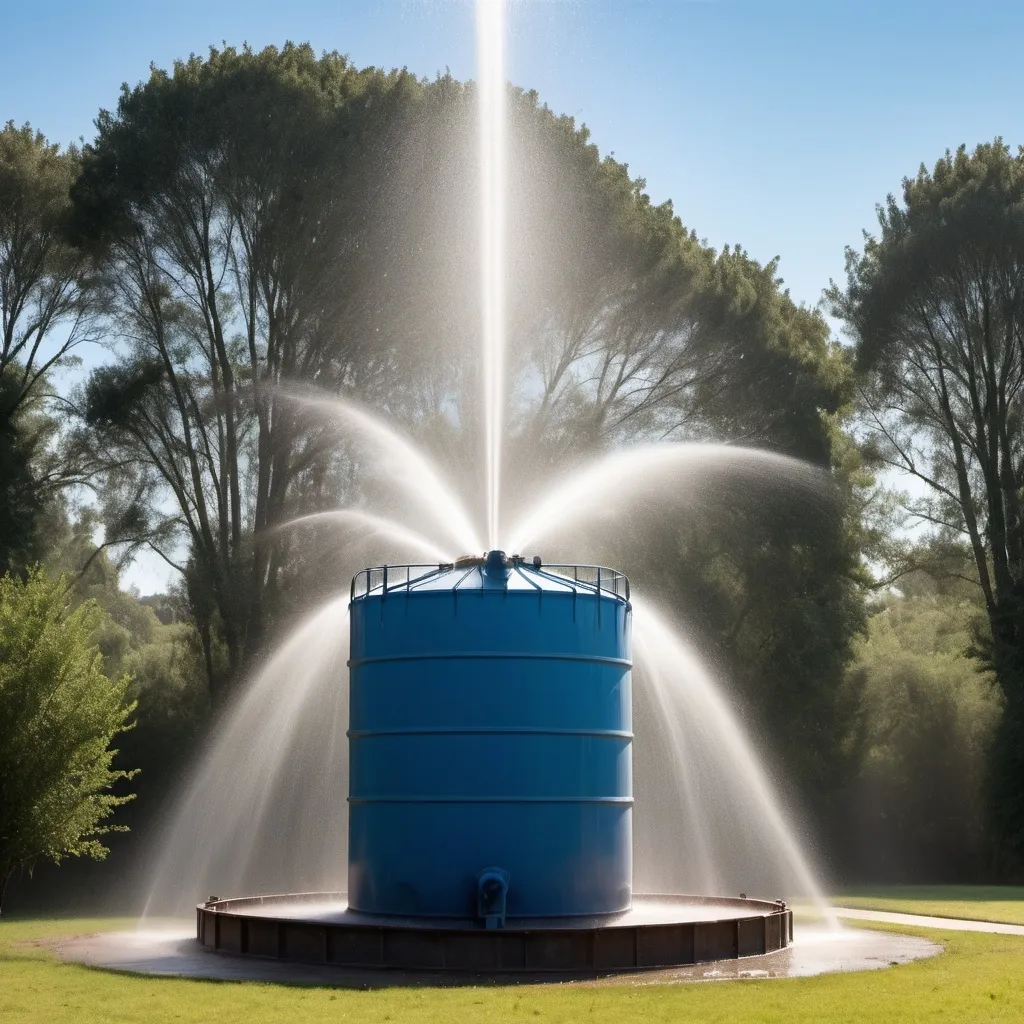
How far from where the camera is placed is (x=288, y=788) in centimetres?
3397

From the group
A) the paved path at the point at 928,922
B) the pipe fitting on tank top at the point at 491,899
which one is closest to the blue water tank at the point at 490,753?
the pipe fitting on tank top at the point at 491,899

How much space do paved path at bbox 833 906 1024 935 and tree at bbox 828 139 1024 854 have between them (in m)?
15.9

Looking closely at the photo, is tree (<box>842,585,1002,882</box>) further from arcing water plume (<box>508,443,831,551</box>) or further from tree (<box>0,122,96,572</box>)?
tree (<box>0,122,96,572</box>)

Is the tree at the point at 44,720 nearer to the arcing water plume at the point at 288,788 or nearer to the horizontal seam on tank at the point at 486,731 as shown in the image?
the horizontal seam on tank at the point at 486,731

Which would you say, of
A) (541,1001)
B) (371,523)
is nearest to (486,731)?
(541,1001)

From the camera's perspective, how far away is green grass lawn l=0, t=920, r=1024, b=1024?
1237 cm

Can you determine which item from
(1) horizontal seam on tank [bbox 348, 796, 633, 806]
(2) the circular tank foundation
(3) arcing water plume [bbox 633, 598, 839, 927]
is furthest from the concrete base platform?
(3) arcing water plume [bbox 633, 598, 839, 927]

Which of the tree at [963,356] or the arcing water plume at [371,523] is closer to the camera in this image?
the arcing water plume at [371,523]

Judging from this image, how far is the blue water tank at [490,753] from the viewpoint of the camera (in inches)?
691

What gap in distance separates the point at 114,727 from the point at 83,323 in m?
17.1

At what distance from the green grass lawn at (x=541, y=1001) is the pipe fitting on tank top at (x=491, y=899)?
8.21 ft

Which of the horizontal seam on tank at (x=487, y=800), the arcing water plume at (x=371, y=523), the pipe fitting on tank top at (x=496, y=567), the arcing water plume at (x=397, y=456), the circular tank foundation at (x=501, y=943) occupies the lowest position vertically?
the circular tank foundation at (x=501, y=943)

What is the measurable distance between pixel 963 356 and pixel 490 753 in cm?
2964

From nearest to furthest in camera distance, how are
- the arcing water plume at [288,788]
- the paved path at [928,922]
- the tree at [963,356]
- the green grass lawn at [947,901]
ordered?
the paved path at [928,922] < the green grass lawn at [947,901] < the arcing water plume at [288,788] < the tree at [963,356]
